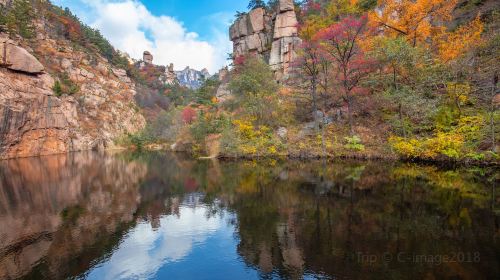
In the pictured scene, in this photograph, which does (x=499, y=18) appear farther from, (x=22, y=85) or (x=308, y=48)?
(x=22, y=85)

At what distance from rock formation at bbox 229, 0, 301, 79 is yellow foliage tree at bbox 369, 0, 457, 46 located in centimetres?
1651

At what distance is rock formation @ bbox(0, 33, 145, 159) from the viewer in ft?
168

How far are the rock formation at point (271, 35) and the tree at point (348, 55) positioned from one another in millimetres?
16388

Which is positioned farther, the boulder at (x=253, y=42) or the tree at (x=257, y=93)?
the boulder at (x=253, y=42)

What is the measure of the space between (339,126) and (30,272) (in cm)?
3038

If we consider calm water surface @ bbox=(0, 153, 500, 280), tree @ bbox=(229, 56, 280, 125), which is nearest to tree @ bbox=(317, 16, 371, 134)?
tree @ bbox=(229, 56, 280, 125)

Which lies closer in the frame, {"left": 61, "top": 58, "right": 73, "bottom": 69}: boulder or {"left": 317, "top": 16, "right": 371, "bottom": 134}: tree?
{"left": 317, "top": 16, "right": 371, "bottom": 134}: tree

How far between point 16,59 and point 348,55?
56.7m

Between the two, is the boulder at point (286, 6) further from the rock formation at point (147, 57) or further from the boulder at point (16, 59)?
the rock formation at point (147, 57)

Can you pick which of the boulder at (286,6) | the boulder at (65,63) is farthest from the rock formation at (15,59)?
the boulder at (286,6)

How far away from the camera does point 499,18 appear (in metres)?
28.7

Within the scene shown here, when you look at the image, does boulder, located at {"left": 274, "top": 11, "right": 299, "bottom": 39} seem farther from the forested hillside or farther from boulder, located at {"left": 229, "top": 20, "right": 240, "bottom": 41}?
the forested hillside

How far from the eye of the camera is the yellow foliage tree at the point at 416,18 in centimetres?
3509

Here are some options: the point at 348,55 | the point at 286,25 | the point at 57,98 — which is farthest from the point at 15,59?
the point at 348,55
